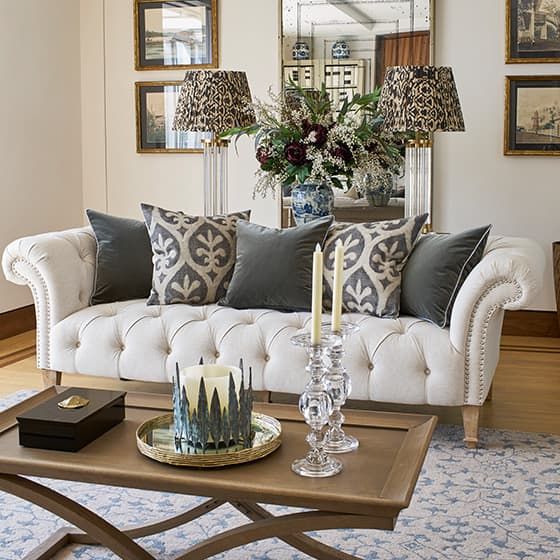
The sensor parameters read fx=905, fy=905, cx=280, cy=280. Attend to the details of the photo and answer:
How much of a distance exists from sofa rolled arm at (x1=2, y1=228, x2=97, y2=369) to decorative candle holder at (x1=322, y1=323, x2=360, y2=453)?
2.02 metres

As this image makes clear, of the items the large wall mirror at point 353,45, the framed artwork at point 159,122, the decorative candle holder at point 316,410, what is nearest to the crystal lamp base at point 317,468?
the decorative candle holder at point 316,410

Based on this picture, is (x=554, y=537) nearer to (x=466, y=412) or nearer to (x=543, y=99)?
(x=466, y=412)

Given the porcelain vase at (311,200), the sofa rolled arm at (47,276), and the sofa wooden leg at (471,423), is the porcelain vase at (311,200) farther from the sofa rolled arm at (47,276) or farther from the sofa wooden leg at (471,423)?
the sofa wooden leg at (471,423)

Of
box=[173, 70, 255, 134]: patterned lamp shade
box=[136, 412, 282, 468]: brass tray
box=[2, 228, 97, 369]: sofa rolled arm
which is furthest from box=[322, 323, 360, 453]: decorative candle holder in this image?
box=[173, 70, 255, 134]: patterned lamp shade

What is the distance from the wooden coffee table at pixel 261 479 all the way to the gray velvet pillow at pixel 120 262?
67.6 inches

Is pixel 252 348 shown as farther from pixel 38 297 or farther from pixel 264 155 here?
pixel 264 155

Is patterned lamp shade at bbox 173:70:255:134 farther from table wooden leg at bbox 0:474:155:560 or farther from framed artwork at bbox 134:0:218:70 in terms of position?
table wooden leg at bbox 0:474:155:560

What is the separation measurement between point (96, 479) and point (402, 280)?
2.03 metres

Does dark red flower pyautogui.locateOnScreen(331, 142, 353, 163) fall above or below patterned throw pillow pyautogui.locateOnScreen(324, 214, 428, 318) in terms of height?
above

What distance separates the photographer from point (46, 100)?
586 cm

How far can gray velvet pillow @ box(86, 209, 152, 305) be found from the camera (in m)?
4.13

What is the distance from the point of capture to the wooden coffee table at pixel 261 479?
1.90m

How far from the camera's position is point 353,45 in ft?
18.5

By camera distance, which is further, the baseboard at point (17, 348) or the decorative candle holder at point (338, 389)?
the baseboard at point (17, 348)
